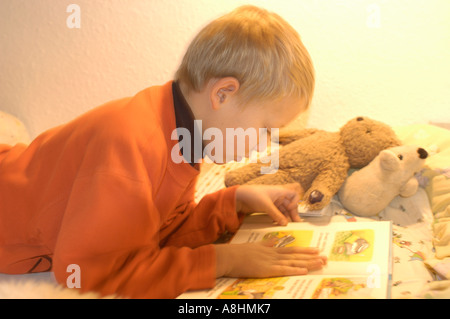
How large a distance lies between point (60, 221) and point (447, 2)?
1028mm

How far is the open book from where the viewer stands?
0.56 metres

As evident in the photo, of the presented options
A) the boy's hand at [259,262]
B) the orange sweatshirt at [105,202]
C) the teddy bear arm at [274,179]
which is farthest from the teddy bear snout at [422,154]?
the orange sweatshirt at [105,202]

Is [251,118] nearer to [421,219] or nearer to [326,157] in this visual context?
[326,157]

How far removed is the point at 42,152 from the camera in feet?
2.25

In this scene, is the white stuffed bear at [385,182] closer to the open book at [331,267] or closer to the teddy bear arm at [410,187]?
the teddy bear arm at [410,187]

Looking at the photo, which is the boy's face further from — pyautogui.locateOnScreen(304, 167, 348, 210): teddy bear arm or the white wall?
the white wall

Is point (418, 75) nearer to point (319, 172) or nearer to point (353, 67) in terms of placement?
point (353, 67)

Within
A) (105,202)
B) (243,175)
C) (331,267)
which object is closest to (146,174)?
(105,202)

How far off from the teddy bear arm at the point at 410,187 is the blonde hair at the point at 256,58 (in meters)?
0.35

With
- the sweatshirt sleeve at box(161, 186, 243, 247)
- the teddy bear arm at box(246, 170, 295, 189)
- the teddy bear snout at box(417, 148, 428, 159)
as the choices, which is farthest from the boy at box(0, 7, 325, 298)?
the teddy bear snout at box(417, 148, 428, 159)

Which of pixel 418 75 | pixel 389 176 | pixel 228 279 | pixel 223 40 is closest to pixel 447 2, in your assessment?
pixel 418 75

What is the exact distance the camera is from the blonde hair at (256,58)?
2.11 feet

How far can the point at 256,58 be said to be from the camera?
642 mm

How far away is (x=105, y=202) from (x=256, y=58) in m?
0.29
